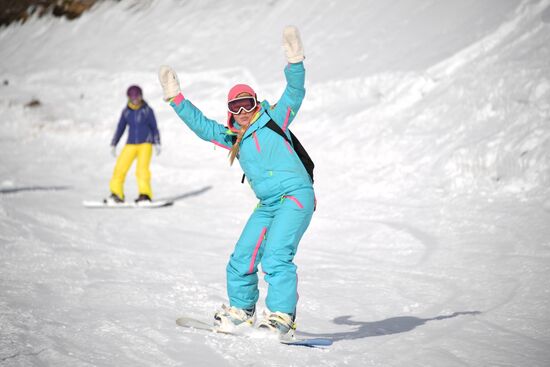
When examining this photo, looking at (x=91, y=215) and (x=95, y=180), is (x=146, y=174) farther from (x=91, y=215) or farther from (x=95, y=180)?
(x=95, y=180)

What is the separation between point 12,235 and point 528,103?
726 cm

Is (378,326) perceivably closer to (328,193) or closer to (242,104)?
(242,104)

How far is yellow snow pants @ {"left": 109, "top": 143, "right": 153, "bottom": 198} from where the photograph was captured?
999 cm

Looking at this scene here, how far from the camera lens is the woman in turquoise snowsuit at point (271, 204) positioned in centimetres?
412

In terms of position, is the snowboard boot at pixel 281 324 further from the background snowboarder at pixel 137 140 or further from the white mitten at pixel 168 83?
the background snowboarder at pixel 137 140

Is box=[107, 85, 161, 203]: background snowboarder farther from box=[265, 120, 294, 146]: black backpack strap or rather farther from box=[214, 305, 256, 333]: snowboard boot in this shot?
box=[265, 120, 294, 146]: black backpack strap

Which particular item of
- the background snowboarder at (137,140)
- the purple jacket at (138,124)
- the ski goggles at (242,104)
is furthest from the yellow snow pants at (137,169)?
the ski goggles at (242,104)

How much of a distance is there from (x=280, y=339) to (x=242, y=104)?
1598mm

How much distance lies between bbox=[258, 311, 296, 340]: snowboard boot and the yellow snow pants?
6.25 meters

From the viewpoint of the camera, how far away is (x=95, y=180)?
12.0 m

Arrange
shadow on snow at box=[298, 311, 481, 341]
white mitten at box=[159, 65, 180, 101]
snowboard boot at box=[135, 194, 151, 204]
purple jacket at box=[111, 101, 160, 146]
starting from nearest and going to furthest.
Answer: shadow on snow at box=[298, 311, 481, 341] < white mitten at box=[159, 65, 180, 101] < snowboard boot at box=[135, 194, 151, 204] < purple jacket at box=[111, 101, 160, 146]

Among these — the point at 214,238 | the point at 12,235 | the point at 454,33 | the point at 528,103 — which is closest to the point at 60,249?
the point at 12,235

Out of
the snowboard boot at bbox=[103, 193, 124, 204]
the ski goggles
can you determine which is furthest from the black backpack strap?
the snowboard boot at bbox=[103, 193, 124, 204]

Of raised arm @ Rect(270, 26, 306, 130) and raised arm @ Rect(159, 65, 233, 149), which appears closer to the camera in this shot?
raised arm @ Rect(270, 26, 306, 130)
